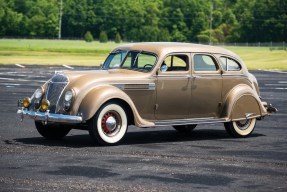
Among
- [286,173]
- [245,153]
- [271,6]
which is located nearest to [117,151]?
[245,153]

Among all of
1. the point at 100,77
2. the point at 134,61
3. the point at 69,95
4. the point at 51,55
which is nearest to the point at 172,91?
the point at 134,61

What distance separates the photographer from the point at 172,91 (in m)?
13.3

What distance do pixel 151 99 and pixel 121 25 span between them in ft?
457

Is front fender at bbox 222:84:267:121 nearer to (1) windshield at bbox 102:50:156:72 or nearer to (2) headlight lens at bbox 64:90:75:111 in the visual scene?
(1) windshield at bbox 102:50:156:72

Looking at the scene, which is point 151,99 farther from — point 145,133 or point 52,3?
point 52,3

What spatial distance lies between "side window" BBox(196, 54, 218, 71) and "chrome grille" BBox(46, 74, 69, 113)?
8.63 feet

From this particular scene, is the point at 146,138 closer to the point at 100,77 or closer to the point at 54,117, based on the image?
the point at 100,77

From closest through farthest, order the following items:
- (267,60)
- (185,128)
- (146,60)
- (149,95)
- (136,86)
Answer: (136,86), (149,95), (146,60), (185,128), (267,60)

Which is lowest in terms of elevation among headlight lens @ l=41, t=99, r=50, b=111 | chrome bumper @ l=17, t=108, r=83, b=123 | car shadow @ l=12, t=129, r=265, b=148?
car shadow @ l=12, t=129, r=265, b=148

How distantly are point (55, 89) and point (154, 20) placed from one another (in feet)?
466

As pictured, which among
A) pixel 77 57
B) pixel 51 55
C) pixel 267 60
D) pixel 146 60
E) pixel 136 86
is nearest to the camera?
pixel 136 86

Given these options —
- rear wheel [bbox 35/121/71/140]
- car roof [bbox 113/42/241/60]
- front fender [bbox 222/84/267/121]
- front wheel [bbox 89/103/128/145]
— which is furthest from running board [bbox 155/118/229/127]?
rear wheel [bbox 35/121/71/140]

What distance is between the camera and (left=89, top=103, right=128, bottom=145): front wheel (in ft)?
40.3

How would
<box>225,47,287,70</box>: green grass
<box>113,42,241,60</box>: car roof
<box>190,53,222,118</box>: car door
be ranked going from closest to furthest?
1. <box>113,42,241,60</box>: car roof
2. <box>190,53,222,118</box>: car door
3. <box>225,47,287,70</box>: green grass
